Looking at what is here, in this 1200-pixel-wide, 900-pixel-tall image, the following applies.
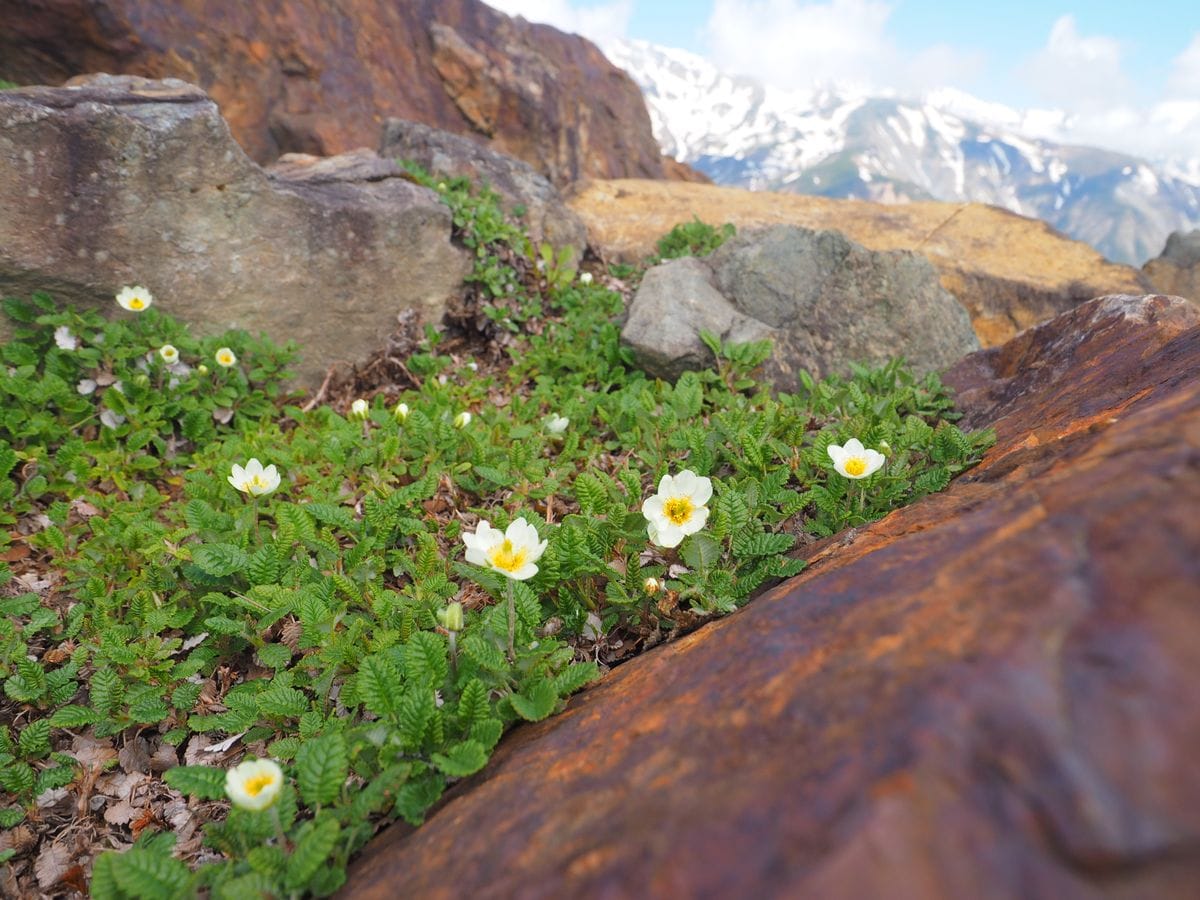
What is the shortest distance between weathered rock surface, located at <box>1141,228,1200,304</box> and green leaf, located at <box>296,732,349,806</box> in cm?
1271

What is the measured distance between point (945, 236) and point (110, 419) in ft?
32.4

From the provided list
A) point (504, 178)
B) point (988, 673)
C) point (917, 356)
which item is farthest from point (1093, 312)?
point (504, 178)

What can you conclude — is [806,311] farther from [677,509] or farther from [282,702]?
[282,702]

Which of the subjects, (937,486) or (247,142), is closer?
(937,486)

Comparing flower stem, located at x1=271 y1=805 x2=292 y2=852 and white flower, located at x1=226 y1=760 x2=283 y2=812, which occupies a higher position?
white flower, located at x1=226 y1=760 x2=283 y2=812

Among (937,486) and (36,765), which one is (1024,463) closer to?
(937,486)

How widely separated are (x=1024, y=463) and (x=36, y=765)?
12.6 feet

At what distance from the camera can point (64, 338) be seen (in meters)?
4.74

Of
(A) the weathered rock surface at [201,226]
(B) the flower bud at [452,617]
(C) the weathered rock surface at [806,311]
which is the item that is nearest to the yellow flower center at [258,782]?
(B) the flower bud at [452,617]

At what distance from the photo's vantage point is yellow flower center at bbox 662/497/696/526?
2.66 metres

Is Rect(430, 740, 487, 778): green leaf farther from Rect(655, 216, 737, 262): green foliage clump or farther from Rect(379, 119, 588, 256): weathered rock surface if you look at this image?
Rect(655, 216, 737, 262): green foliage clump


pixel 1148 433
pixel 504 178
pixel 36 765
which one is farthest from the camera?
pixel 504 178

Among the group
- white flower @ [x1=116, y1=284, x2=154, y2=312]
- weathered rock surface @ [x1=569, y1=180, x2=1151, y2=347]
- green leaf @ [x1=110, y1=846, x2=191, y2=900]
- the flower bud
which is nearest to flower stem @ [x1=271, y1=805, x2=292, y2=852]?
green leaf @ [x1=110, y1=846, x2=191, y2=900]

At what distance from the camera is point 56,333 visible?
15.5 ft
